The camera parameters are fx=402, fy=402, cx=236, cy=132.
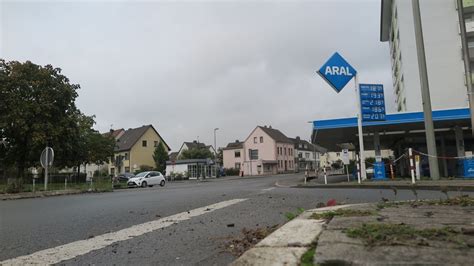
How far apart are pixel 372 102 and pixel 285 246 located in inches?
845

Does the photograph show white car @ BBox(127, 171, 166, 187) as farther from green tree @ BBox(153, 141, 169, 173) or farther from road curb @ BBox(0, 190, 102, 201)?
green tree @ BBox(153, 141, 169, 173)

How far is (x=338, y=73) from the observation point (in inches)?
953

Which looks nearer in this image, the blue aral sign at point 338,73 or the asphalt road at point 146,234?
the asphalt road at point 146,234

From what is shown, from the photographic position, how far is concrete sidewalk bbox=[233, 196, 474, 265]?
3152 mm

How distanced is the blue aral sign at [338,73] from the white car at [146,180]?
22101 mm

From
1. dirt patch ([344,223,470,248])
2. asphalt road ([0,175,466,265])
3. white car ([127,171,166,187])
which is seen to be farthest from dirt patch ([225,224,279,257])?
white car ([127,171,166,187])

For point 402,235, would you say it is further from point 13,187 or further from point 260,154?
point 260,154

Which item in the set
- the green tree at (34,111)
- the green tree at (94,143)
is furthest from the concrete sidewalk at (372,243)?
the green tree at (94,143)

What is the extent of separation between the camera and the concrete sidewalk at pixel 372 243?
315 centimetres

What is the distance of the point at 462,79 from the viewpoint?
1476 inches

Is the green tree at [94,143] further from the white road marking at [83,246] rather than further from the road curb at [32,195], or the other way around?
the white road marking at [83,246]

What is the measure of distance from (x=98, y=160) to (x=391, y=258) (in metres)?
58.1

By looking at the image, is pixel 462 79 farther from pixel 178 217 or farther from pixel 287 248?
pixel 287 248

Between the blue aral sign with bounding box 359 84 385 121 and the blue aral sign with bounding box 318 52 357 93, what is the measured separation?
0.97 meters
